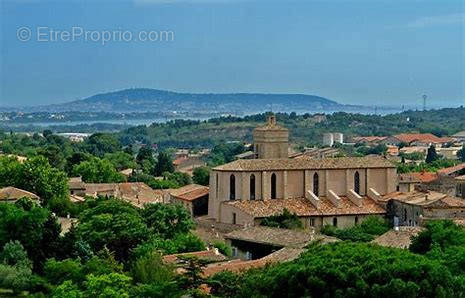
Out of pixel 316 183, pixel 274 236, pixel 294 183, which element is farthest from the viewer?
pixel 316 183

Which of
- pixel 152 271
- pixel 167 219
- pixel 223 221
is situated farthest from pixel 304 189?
pixel 152 271

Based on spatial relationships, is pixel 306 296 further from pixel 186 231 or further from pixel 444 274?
pixel 186 231

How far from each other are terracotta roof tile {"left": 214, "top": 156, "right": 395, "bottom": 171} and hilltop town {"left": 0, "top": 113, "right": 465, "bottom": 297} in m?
0.06

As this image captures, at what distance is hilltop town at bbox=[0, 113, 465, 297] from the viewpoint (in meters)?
27.2

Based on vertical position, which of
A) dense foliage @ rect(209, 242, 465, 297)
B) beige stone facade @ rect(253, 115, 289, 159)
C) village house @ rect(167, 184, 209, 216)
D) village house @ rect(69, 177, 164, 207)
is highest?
beige stone facade @ rect(253, 115, 289, 159)

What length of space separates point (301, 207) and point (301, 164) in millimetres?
3044

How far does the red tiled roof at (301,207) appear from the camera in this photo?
4559 cm

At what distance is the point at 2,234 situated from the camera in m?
34.6

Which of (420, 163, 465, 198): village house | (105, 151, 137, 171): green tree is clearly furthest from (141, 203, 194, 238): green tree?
(105, 151, 137, 171): green tree

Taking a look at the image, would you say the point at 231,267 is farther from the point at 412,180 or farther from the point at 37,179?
the point at 412,180

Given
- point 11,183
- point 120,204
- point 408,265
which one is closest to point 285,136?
point 11,183

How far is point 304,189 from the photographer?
4872 cm

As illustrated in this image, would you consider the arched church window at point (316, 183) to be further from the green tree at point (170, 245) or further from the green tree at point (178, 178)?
the green tree at point (178, 178)

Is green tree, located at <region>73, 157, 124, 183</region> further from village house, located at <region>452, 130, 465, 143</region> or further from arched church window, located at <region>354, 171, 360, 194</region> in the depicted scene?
village house, located at <region>452, 130, 465, 143</region>
